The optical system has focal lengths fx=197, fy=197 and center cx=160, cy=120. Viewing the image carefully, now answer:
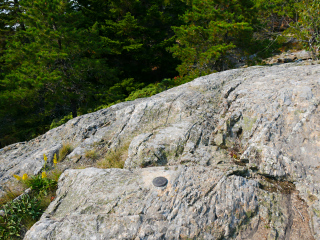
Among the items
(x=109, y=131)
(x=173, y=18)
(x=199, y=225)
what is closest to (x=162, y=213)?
(x=199, y=225)

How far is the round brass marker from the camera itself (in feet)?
10.5

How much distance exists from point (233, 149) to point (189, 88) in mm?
2618

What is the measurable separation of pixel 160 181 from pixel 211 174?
87cm

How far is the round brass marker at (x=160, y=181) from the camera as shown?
3215mm

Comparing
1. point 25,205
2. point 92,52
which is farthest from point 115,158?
point 92,52

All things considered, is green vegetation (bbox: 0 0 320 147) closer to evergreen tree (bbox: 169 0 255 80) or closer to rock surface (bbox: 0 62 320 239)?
evergreen tree (bbox: 169 0 255 80)

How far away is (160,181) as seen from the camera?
327cm

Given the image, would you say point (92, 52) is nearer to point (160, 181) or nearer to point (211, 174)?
point (160, 181)

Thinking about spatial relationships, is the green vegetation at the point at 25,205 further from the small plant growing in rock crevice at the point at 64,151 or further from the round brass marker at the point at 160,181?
the round brass marker at the point at 160,181

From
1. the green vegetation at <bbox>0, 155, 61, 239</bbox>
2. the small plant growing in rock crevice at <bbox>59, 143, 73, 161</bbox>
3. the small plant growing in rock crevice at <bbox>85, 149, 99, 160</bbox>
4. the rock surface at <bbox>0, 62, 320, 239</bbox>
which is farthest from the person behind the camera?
the small plant growing in rock crevice at <bbox>59, 143, 73, 161</bbox>

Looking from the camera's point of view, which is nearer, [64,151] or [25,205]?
[25,205]

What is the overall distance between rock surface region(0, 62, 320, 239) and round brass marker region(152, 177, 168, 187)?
0.26ft

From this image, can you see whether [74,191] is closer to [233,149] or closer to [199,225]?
[199,225]

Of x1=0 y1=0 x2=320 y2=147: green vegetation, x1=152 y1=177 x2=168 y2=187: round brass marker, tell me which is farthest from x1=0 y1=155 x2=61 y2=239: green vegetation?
x1=0 y1=0 x2=320 y2=147: green vegetation
